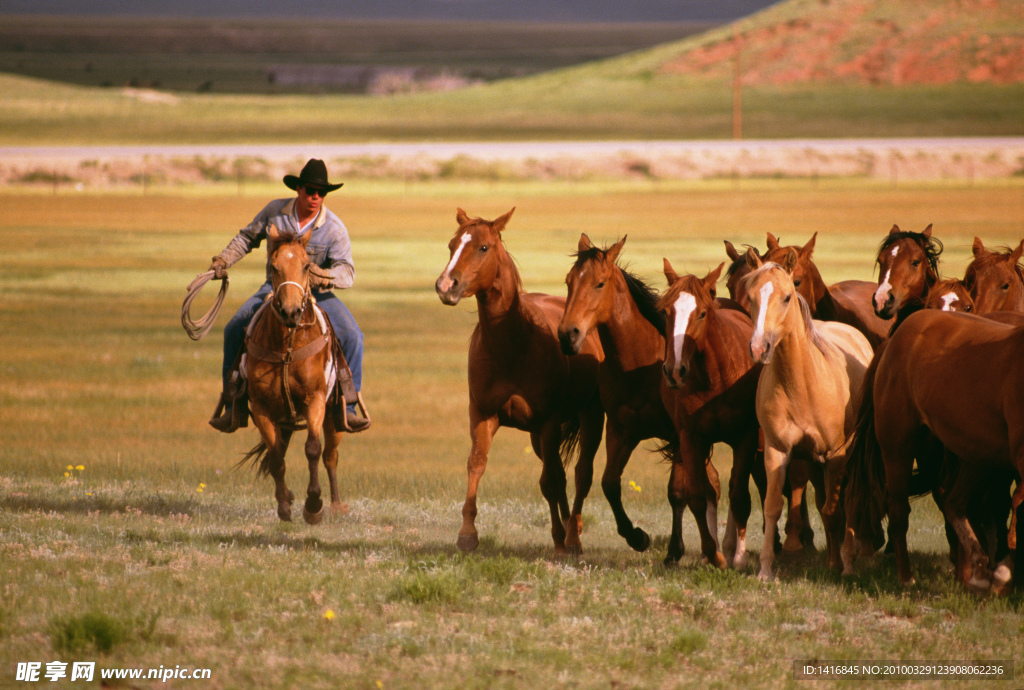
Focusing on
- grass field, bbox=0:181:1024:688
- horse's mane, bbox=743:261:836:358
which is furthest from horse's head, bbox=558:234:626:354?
grass field, bbox=0:181:1024:688

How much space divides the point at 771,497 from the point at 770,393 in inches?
25.8

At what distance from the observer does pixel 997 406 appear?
701cm

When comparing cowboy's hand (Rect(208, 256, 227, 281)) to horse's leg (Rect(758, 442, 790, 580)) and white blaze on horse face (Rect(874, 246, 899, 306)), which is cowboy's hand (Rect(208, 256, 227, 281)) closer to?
horse's leg (Rect(758, 442, 790, 580))

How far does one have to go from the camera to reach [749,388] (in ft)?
26.8

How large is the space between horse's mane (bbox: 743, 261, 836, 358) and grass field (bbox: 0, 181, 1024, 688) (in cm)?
147

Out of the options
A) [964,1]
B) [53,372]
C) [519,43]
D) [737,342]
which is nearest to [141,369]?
[53,372]

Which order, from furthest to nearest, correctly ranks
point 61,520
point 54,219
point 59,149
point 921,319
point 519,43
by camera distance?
point 519,43 → point 59,149 → point 54,219 → point 61,520 → point 921,319

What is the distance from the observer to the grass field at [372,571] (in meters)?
5.94

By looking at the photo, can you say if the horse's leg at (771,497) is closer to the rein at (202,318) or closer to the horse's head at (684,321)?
the horse's head at (684,321)

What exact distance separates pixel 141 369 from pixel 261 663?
600 inches

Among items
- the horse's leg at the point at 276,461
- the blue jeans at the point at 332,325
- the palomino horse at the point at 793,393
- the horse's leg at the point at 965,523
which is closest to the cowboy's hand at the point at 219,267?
the blue jeans at the point at 332,325

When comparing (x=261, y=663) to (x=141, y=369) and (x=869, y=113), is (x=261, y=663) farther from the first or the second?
(x=869, y=113)

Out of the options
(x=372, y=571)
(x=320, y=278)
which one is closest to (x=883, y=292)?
(x=320, y=278)

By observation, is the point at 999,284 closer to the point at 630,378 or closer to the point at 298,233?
the point at 630,378
